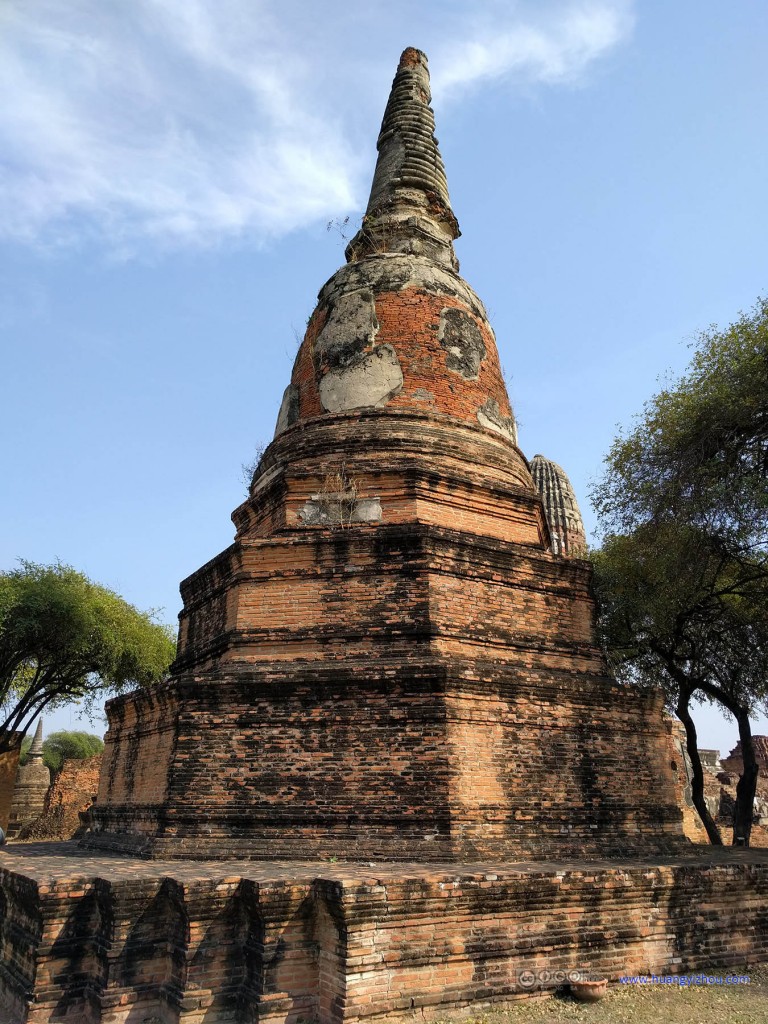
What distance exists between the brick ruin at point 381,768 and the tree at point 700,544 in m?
2.02

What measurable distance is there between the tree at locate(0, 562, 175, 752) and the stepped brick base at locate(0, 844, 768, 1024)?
13987mm

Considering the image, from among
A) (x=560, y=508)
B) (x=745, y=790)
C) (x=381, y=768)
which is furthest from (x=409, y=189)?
(x=560, y=508)

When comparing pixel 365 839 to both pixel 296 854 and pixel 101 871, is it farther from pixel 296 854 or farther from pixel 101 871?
pixel 101 871

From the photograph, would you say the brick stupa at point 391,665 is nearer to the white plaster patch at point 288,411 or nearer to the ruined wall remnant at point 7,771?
the white plaster patch at point 288,411

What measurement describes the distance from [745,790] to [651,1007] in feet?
35.5

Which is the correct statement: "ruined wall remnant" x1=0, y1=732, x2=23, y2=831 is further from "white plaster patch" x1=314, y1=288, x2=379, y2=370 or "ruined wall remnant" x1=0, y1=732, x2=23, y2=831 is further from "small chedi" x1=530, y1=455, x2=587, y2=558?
"small chedi" x1=530, y1=455, x2=587, y2=558

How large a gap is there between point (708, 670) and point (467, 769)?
951 centimetres

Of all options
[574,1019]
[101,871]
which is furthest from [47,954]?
[574,1019]

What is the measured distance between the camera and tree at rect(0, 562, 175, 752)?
19.9m

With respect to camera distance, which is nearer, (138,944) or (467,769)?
(138,944)

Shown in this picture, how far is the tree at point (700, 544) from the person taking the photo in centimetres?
1020

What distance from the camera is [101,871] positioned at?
20.3 ft

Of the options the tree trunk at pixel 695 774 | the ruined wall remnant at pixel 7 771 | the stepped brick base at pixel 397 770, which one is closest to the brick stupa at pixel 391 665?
the stepped brick base at pixel 397 770

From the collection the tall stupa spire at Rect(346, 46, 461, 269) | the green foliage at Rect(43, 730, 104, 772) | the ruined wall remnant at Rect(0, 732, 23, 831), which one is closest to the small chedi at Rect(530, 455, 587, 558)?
the tall stupa spire at Rect(346, 46, 461, 269)
